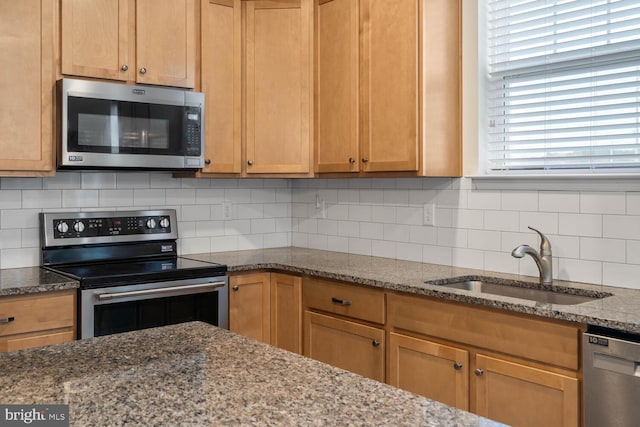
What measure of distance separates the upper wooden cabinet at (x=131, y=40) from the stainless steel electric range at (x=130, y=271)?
0.78 m

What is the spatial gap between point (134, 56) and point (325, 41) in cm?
105

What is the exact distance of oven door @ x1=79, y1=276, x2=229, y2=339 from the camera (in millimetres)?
2781

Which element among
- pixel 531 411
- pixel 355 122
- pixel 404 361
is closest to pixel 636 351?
pixel 531 411

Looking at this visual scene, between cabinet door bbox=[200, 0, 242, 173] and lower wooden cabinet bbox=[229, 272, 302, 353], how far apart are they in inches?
25.9

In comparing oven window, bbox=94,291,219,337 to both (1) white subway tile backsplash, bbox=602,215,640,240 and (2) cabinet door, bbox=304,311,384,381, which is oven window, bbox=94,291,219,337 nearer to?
(2) cabinet door, bbox=304,311,384,381

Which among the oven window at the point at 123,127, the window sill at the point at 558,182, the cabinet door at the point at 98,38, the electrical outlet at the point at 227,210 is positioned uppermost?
the cabinet door at the point at 98,38

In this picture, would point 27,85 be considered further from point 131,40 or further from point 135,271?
point 135,271

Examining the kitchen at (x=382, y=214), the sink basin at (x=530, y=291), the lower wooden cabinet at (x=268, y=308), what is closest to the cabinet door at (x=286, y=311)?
the lower wooden cabinet at (x=268, y=308)

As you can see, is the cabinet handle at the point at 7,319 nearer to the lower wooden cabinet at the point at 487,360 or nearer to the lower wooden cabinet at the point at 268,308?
the lower wooden cabinet at the point at 268,308

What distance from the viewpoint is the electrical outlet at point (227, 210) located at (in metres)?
3.92

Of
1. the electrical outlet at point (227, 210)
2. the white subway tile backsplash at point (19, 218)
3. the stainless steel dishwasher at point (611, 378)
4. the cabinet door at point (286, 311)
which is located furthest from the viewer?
the electrical outlet at point (227, 210)

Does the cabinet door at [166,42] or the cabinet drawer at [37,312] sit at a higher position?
the cabinet door at [166,42]

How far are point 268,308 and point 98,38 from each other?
1634 mm

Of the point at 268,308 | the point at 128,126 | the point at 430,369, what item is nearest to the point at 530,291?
the point at 430,369
